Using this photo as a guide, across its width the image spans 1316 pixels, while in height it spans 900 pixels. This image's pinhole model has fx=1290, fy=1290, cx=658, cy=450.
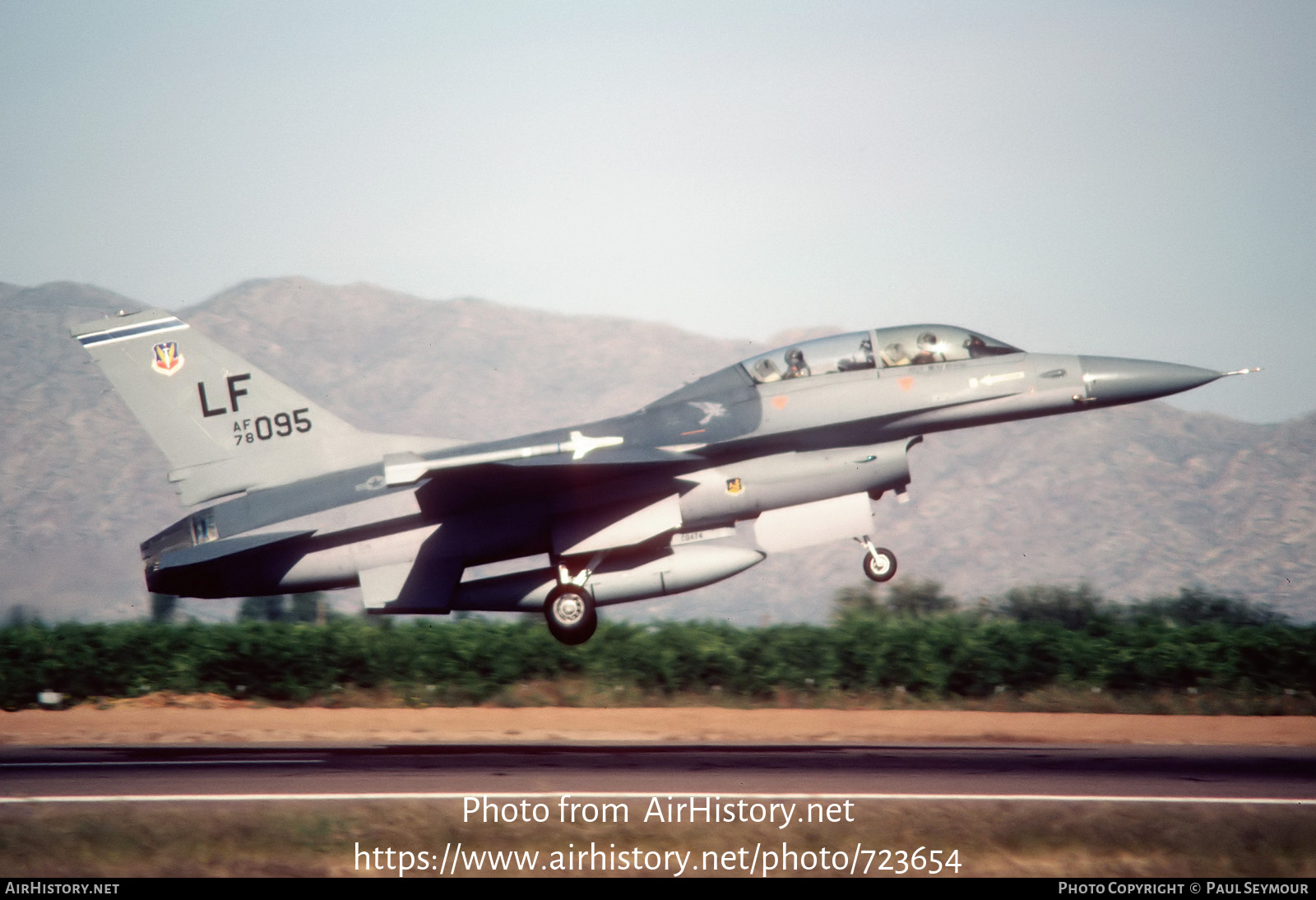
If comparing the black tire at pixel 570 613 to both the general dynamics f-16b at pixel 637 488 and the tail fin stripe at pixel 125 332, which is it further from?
the tail fin stripe at pixel 125 332

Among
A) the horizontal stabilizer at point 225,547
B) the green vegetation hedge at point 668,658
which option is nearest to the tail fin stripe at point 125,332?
the horizontal stabilizer at point 225,547

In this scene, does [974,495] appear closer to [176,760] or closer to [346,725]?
[346,725]

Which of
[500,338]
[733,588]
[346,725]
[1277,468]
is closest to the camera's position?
[346,725]

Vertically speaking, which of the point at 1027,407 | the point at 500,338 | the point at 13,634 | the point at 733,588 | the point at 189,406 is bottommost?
the point at 733,588

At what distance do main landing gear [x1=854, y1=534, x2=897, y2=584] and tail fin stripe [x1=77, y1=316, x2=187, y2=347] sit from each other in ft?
37.7

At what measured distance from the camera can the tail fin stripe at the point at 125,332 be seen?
818 inches

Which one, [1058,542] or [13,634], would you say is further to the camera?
[1058,542]

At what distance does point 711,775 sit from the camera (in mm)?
19094

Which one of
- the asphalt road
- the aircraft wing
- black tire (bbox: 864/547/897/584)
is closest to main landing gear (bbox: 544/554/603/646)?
the aircraft wing

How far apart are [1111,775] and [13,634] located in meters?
30.2

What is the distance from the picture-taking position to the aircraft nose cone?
59.8 ft

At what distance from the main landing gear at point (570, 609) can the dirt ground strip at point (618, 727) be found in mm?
8042

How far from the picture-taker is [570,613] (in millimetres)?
19141

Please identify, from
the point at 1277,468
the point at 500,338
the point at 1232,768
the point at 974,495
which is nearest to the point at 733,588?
the point at 974,495
